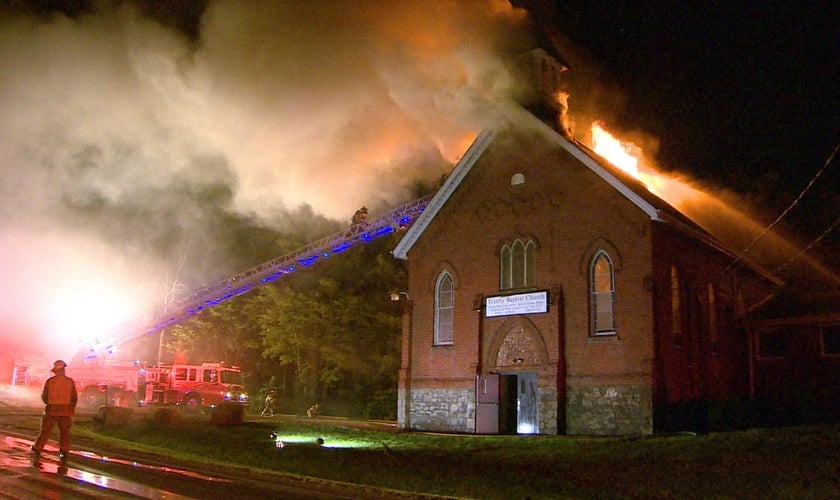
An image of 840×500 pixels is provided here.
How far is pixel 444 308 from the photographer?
26.8 meters

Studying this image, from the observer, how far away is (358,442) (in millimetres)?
20312

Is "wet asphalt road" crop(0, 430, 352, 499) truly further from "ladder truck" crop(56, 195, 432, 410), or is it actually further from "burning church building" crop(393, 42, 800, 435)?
"ladder truck" crop(56, 195, 432, 410)

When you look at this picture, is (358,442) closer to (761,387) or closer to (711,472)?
(711,472)

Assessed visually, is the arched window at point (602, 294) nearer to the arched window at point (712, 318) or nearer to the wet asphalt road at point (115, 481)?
the arched window at point (712, 318)

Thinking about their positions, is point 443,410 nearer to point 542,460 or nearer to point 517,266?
point 517,266

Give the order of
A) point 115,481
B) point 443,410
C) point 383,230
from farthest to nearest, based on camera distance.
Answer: point 383,230 < point 443,410 < point 115,481

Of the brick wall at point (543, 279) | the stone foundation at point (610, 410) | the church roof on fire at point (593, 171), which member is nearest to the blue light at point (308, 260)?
the church roof on fire at point (593, 171)

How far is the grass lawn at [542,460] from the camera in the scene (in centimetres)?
1248

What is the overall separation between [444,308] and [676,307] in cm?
737

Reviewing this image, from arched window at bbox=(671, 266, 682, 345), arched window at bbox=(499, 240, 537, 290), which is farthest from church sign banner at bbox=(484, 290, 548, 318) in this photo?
arched window at bbox=(671, 266, 682, 345)

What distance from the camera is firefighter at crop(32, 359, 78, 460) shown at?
50.3 ft

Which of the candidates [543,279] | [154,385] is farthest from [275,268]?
[543,279]

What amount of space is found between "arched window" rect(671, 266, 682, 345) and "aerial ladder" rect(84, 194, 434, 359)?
10.0 meters

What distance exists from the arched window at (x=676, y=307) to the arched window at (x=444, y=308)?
6867 millimetres
